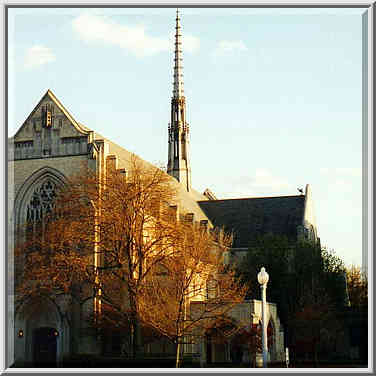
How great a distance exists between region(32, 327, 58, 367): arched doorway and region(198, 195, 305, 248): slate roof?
80.8ft

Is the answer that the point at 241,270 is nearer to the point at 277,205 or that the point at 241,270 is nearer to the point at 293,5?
the point at 277,205

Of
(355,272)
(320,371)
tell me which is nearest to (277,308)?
(355,272)

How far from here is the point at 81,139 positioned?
47.3 metres

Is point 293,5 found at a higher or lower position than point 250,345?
higher

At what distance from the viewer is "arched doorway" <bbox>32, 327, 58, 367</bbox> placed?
45.2m

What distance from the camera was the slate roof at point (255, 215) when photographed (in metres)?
66.9

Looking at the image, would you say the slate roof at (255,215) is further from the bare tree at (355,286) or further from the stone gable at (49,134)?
the stone gable at (49,134)

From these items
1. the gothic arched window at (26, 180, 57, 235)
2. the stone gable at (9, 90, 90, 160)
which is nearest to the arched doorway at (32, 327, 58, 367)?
the gothic arched window at (26, 180, 57, 235)

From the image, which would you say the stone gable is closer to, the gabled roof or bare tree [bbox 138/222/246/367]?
the gabled roof

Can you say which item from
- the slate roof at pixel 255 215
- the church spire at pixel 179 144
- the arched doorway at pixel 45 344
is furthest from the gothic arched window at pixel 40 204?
the church spire at pixel 179 144

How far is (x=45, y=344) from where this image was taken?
45594mm

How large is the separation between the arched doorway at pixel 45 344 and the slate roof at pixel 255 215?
2464 centimetres

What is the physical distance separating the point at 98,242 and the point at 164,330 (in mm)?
6640

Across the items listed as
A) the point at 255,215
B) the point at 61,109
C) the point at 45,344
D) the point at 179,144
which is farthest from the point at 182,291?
the point at 179,144
